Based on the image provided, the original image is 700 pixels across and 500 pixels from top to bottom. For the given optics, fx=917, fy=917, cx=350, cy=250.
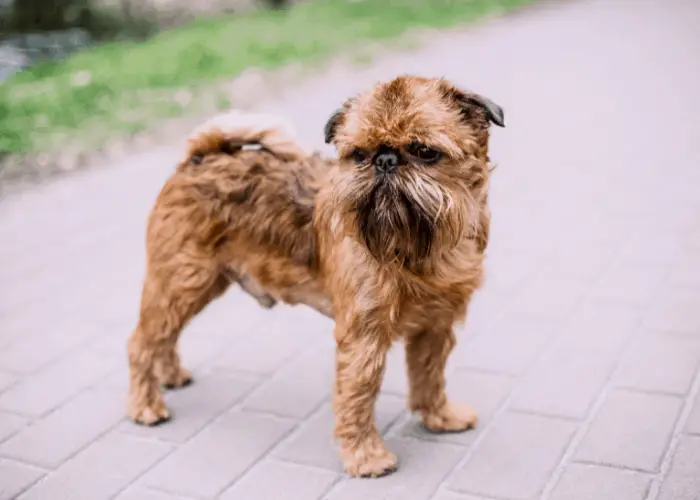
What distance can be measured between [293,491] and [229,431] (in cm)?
64

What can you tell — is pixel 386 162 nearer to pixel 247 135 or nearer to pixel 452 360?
pixel 247 135

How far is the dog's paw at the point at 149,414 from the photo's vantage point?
4406mm

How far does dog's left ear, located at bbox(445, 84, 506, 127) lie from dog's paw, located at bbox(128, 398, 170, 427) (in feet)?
6.90

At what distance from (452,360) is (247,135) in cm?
168

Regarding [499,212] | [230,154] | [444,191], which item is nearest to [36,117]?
[499,212]

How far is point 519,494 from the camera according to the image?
3.72 meters

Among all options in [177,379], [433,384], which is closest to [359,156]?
[433,384]

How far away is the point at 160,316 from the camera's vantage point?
4.38m

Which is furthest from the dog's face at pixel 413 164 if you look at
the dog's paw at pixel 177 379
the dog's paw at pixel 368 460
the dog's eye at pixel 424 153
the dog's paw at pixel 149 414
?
the dog's paw at pixel 177 379

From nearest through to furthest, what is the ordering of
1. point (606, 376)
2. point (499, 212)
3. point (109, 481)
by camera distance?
point (109, 481) < point (606, 376) < point (499, 212)

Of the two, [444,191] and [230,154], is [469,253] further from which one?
[230,154]

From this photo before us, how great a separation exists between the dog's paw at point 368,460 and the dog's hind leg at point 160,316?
3.35ft

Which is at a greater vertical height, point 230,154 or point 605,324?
point 230,154

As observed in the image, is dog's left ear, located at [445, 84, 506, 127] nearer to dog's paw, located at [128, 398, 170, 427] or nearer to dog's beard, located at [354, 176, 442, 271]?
dog's beard, located at [354, 176, 442, 271]
